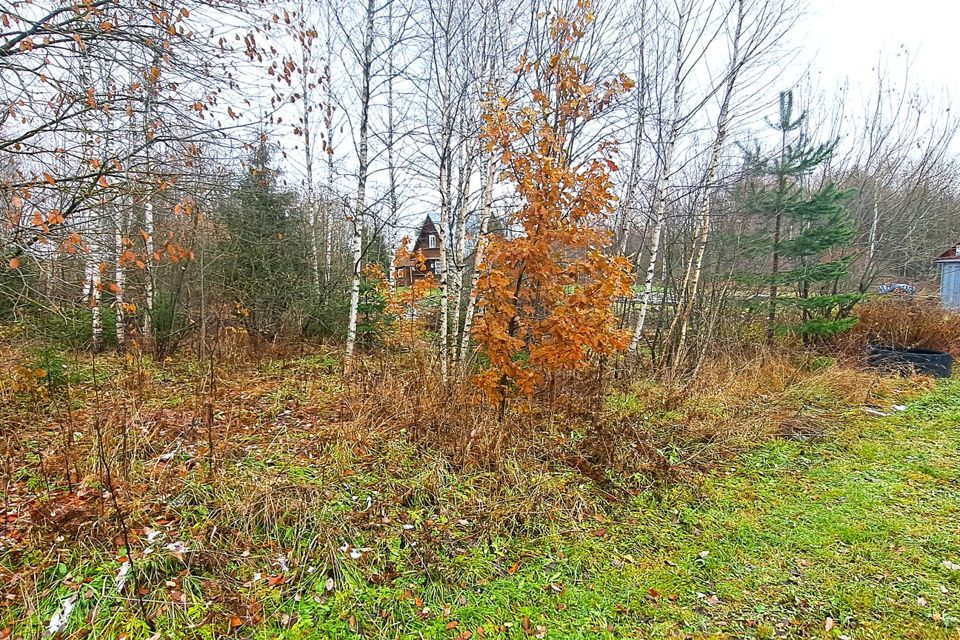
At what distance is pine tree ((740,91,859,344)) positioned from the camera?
7.70m

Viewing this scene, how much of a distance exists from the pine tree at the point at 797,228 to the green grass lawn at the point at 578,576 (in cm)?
517

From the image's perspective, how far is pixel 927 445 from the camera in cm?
441

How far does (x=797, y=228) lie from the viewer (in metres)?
8.53

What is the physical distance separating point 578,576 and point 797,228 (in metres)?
8.92

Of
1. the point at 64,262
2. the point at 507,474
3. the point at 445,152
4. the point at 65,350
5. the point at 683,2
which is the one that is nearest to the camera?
the point at 507,474

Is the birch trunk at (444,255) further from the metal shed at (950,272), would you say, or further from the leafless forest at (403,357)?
the metal shed at (950,272)

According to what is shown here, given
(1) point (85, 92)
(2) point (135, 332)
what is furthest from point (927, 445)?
(2) point (135, 332)

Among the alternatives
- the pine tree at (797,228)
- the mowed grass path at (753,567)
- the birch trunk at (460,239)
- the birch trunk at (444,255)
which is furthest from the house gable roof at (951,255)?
the birch trunk at (444,255)

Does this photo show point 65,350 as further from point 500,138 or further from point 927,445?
point 927,445

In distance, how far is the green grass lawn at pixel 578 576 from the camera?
7.03 feet

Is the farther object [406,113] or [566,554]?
[406,113]

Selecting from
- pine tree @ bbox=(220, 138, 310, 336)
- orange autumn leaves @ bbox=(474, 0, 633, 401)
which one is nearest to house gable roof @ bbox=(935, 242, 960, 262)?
orange autumn leaves @ bbox=(474, 0, 633, 401)

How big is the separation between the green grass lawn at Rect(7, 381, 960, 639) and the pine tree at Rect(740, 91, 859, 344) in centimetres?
517

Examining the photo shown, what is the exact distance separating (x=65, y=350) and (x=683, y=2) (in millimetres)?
10644
